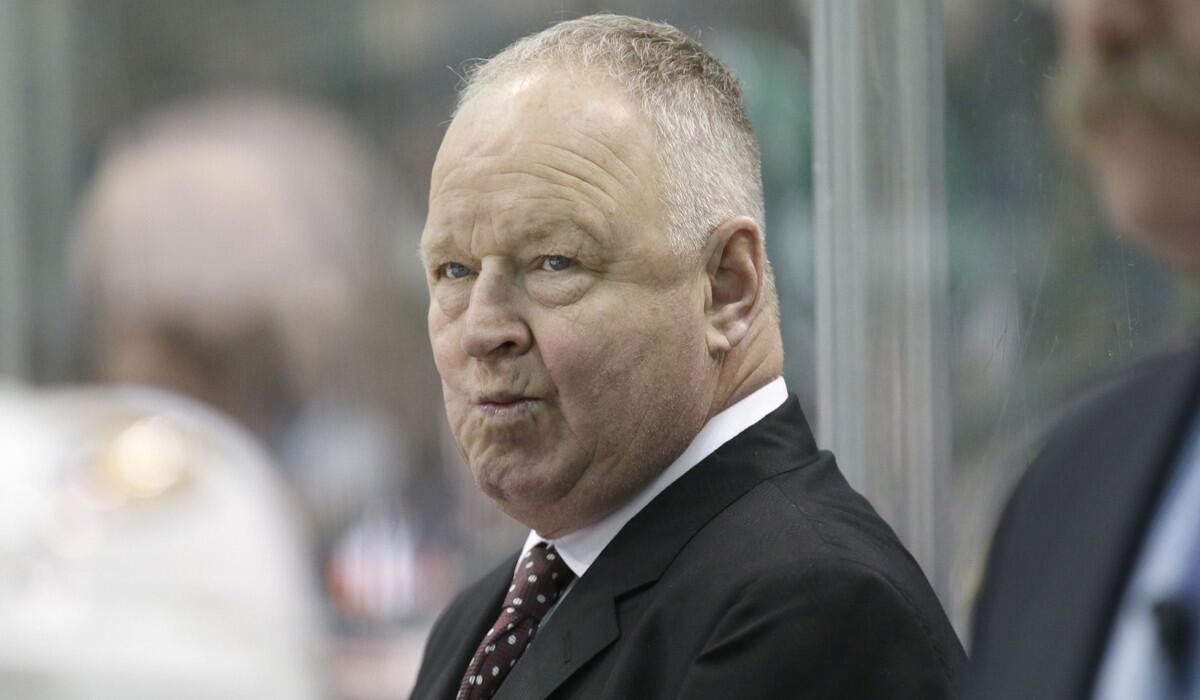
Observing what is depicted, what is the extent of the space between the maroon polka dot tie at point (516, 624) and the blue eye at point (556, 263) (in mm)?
339

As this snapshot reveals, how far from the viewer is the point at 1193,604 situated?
43.5 inches

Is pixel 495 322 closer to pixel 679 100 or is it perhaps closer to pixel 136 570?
pixel 679 100

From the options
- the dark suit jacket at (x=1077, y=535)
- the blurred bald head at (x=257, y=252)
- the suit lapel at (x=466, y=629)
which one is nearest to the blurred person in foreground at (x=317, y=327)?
the blurred bald head at (x=257, y=252)

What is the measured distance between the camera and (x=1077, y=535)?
125cm

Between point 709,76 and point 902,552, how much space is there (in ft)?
1.99

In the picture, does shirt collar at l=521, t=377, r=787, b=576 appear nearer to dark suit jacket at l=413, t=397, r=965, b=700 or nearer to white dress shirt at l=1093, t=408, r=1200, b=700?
dark suit jacket at l=413, t=397, r=965, b=700

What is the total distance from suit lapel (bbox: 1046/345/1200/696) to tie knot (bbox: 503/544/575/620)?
38.2 inches

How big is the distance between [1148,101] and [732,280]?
102cm

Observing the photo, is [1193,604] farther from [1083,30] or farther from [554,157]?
[554,157]

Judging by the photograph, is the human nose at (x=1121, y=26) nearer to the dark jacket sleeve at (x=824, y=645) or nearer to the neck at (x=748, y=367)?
the dark jacket sleeve at (x=824, y=645)

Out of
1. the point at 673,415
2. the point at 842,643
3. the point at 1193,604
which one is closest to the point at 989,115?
the point at 673,415

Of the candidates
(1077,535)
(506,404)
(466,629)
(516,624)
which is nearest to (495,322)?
(506,404)

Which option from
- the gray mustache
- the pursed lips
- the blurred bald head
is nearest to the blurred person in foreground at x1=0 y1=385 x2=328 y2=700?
the blurred bald head

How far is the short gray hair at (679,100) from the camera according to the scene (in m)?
2.10
